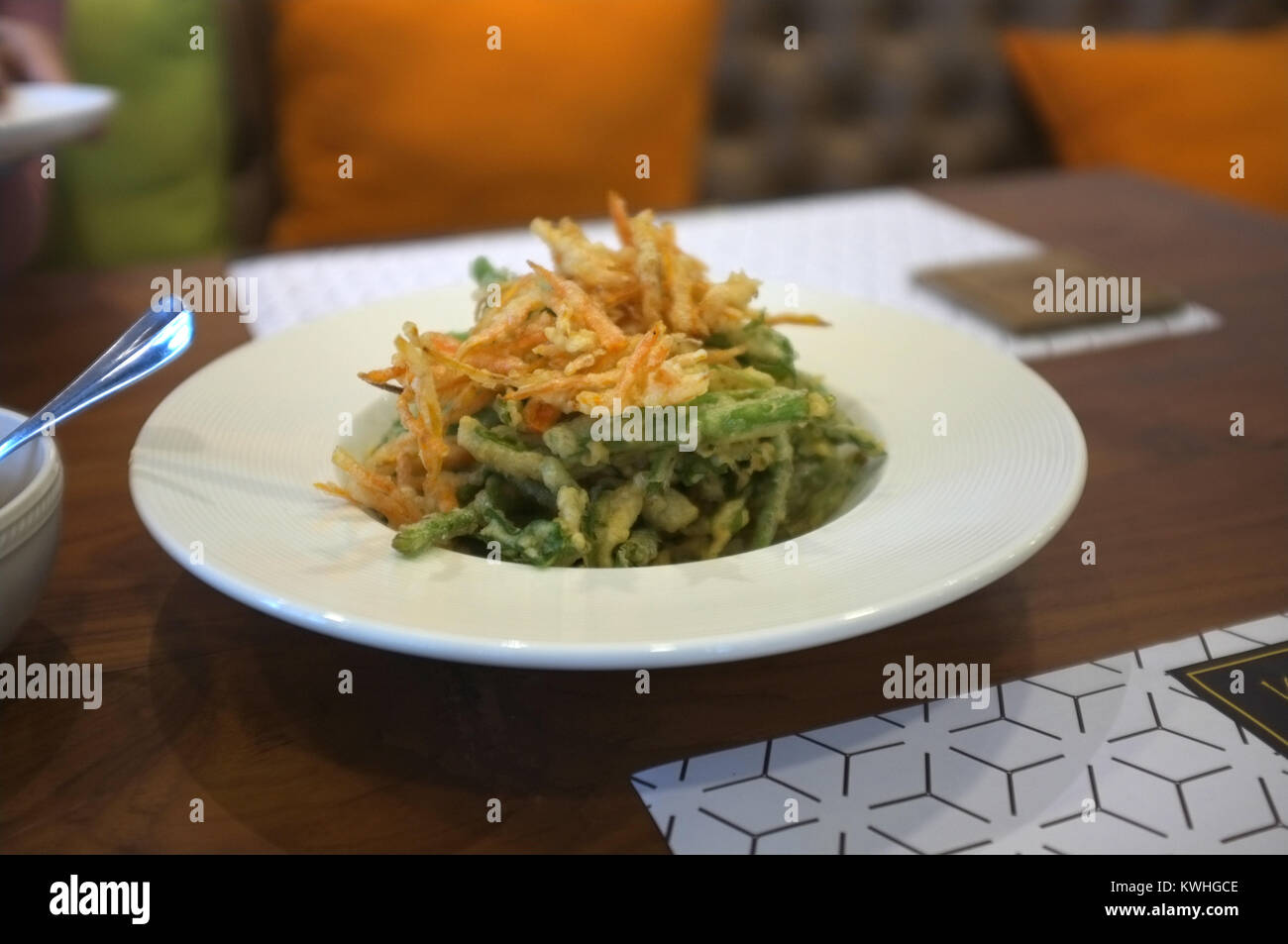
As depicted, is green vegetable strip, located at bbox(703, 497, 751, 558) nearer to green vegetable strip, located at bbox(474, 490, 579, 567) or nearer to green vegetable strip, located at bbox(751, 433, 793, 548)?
green vegetable strip, located at bbox(751, 433, 793, 548)

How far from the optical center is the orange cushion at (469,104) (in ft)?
7.81

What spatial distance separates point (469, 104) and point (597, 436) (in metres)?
1.83

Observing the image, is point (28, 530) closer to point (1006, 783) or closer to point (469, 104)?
point (1006, 783)

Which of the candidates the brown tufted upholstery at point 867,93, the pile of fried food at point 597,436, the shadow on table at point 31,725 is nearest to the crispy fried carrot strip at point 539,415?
the pile of fried food at point 597,436

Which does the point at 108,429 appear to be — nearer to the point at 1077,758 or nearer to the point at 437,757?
the point at 437,757

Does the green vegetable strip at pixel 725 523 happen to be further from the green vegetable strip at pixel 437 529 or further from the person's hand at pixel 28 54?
the person's hand at pixel 28 54

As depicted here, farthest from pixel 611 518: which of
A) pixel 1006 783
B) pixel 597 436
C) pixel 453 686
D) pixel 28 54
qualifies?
pixel 28 54

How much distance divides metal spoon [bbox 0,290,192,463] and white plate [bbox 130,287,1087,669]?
45mm

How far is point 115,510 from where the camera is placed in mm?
1003

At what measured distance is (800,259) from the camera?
1707 mm

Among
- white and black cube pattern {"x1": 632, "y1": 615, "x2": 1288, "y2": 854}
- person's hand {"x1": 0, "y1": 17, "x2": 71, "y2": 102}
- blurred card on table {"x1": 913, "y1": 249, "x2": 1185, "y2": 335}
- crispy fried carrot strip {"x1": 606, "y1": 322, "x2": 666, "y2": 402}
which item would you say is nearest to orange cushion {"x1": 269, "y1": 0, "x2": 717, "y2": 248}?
person's hand {"x1": 0, "y1": 17, "x2": 71, "y2": 102}

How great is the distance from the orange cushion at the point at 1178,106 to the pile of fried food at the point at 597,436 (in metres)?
2.27

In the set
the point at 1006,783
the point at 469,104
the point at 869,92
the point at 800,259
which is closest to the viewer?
the point at 1006,783

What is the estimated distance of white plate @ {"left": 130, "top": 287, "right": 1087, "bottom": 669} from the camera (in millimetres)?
642
